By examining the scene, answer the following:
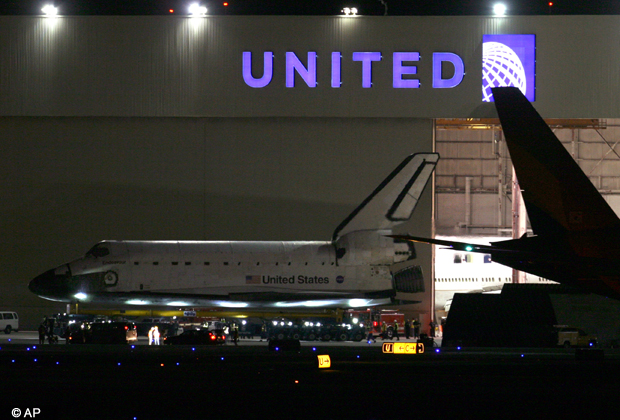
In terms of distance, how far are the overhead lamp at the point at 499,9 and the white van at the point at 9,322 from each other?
35146mm

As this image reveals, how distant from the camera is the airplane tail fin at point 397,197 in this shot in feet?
148

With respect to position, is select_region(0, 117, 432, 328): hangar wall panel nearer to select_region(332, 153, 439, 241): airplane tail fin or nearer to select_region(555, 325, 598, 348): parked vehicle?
select_region(332, 153, 439, 241): airplane tail fin

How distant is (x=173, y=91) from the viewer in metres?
51.2

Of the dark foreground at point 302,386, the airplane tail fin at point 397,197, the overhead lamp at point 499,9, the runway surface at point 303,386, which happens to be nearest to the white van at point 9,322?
the airplane tail fin at point 397,197

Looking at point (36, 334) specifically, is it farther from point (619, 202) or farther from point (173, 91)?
point (619, 202)

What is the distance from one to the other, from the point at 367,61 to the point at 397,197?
10.3 metres

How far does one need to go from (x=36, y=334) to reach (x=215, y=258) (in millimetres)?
15437

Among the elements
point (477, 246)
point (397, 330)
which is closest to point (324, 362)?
point (477, 246)

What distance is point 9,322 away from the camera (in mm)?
50938

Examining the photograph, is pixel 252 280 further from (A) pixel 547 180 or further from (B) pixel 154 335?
(A) pixel 547 180

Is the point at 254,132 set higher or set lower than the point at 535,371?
higher

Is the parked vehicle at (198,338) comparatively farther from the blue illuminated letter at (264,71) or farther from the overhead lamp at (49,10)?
the overhead lamp at (49,10)

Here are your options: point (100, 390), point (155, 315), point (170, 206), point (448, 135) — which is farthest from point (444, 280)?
point (100, 390)
